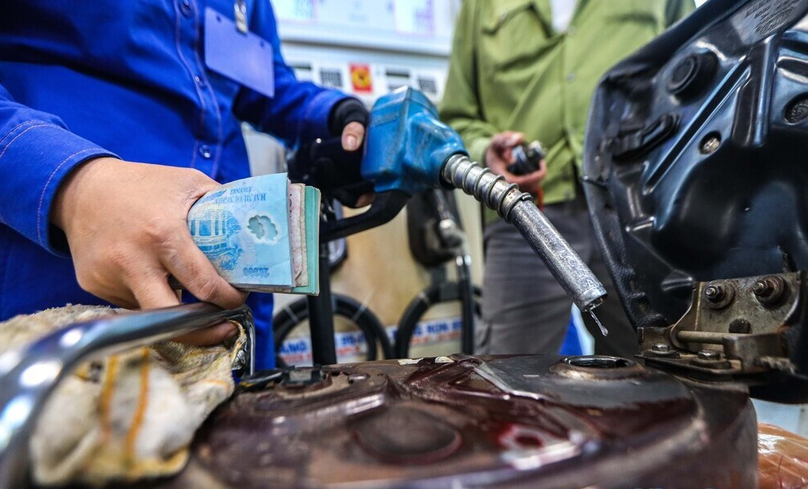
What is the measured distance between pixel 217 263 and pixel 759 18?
1.98 feet

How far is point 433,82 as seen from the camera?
72.8 inches

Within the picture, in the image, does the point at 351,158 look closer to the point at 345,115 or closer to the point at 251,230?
the point at 345,115

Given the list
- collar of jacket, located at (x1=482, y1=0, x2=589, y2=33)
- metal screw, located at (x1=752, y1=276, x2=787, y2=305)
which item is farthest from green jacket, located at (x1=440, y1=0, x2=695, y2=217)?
metal screw, located at (x1=752, y1=276, x2=787, y2=305)

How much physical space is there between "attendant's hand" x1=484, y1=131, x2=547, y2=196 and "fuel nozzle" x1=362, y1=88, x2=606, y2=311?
304 millimetres

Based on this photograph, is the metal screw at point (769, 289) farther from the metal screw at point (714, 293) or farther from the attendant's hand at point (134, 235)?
the attendant's hand at point (134, 235)

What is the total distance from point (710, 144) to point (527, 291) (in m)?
0.65

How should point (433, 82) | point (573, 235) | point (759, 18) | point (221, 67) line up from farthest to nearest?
point (433, 82) < point (573, 235) < point (221, 67) < point (759, 18)

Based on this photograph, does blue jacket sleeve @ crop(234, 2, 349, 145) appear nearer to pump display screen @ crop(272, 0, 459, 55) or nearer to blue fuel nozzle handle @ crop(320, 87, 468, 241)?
blue fuel nozzle handle @ crop(320, 87, 468, 241)

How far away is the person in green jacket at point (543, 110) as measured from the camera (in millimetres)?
1052

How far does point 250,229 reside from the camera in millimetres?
394

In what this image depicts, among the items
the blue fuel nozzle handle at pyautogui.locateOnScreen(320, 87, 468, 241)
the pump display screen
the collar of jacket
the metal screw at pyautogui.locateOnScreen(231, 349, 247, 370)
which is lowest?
the metal screw at pyautogui.locateOnScreen(231, 349, 247, 370)

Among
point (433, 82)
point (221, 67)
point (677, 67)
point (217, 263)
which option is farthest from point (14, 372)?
point (433, 82)

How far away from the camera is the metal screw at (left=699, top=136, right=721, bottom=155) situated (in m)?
0.49

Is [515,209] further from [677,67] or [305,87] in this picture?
[305,87]
